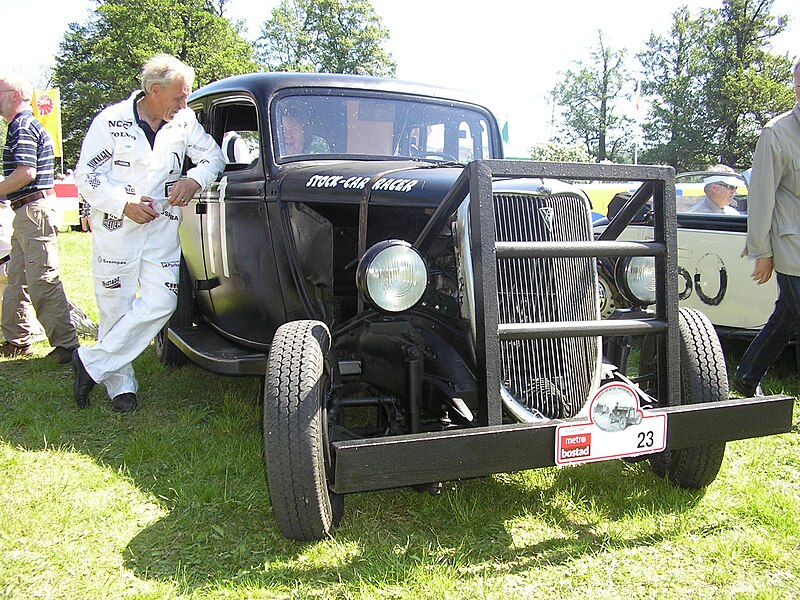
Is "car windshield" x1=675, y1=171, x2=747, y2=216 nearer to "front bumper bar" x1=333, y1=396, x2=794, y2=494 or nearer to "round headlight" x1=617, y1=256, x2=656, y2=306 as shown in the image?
"round headlight" x1=617, y1=256, x2=656, y2=306

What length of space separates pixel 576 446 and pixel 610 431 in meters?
0.13

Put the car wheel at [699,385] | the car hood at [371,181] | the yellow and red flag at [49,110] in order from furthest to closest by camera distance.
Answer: the yellow and red flag at [49,110] < the car hood at [371,181] < the car wheel at [699,385]

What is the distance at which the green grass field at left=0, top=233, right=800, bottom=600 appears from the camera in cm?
228

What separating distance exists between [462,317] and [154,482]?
1.55 meters

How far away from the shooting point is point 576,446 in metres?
2.31

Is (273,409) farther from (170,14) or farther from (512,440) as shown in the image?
(170,14)

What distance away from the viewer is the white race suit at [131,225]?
3787 mm

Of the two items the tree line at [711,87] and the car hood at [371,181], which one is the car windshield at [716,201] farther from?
the tree line at [711,87]

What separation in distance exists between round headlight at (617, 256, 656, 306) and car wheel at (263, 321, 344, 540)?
4.24 ft

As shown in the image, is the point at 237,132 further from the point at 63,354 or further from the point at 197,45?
the point at 197,45

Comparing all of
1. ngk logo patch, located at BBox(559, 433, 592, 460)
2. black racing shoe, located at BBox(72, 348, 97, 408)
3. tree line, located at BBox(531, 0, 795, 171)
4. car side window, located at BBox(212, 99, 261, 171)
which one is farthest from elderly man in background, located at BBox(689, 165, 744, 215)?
tree line, located at BBox(531, 0, 795, 171)

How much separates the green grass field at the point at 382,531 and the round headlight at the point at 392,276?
2.89 feet

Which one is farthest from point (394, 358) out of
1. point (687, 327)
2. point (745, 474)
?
point (745, 474)

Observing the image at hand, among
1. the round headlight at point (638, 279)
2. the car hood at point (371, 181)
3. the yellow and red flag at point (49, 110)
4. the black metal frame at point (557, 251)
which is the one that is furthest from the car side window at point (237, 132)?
the yellow and red flag at point (49, 110)
